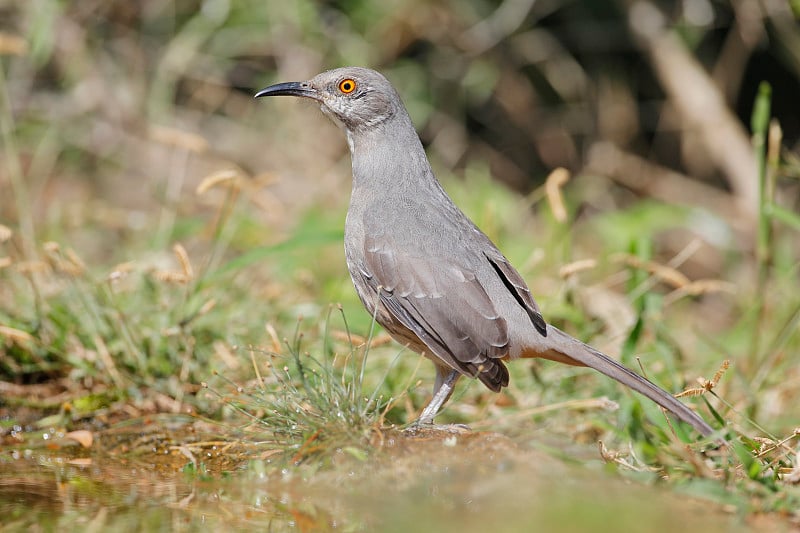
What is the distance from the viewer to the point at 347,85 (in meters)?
4.73

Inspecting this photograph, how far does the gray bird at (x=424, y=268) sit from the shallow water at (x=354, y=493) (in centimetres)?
→ 49

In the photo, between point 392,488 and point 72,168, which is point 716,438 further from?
point 72,168

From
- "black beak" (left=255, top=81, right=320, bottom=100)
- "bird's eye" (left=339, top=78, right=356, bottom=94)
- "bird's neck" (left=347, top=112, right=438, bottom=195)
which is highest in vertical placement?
"bird's eye" (left=339, top=78, right=356, bottom=94)

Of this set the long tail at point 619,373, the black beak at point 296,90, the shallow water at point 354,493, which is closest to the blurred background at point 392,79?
the black beak at point 296,90

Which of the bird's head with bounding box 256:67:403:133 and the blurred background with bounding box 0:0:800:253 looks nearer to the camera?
the bird's head with bounding box 256:67:403:133

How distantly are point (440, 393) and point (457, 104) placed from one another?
4.99 metres

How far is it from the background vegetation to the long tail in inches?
19.5

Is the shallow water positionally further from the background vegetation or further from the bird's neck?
the bird's neck

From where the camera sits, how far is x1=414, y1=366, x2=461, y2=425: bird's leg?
3904mm

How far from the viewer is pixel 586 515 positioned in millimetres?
2658

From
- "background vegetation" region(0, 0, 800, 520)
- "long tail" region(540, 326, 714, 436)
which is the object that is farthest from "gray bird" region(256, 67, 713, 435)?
"background vegetation" region(0, 0, 800, 520)

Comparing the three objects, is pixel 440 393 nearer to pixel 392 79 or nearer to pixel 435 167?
pixel 435 167

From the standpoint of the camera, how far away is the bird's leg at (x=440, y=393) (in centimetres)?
390

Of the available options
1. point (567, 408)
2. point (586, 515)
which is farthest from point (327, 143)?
point (586, 515)
